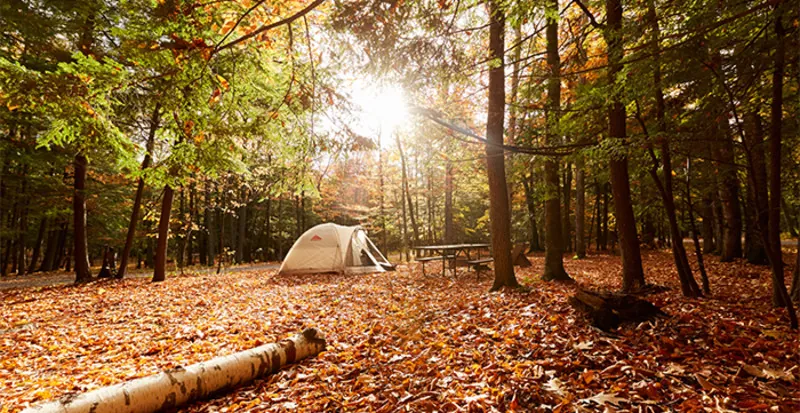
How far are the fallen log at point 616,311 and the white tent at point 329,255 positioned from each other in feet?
27.9

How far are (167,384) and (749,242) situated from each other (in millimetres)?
14105

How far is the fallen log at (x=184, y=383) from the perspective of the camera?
2.82m

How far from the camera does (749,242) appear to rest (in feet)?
32.4

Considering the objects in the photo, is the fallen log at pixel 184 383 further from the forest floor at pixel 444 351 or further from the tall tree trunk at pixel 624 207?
the tall tree trunk at pixel 624 207

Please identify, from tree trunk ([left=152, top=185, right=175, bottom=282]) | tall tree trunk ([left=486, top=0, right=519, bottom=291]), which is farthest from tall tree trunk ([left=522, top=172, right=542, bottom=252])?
tree trunk ([left=152, top=185, right=175, bottom=282])

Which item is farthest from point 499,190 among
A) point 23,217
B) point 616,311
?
point 23,217

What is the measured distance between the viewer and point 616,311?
157 inches

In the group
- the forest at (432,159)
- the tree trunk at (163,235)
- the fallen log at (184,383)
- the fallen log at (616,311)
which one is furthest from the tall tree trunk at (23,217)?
the fallen log at (616,311)

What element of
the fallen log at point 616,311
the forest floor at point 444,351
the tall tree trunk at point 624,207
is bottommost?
the forest floor at point 444,351

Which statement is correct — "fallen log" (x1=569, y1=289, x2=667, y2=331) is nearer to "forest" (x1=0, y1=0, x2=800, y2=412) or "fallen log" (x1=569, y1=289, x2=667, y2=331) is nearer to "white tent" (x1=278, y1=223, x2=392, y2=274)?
"forest" (x1=0, y1=0, x2=800, y2=412)

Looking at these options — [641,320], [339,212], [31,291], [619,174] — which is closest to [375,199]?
[339,212]

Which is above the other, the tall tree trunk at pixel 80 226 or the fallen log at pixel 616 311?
the tall tree trunk at pixel 80 226

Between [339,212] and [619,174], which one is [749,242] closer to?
[619,174]

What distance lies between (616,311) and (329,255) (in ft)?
30.3
